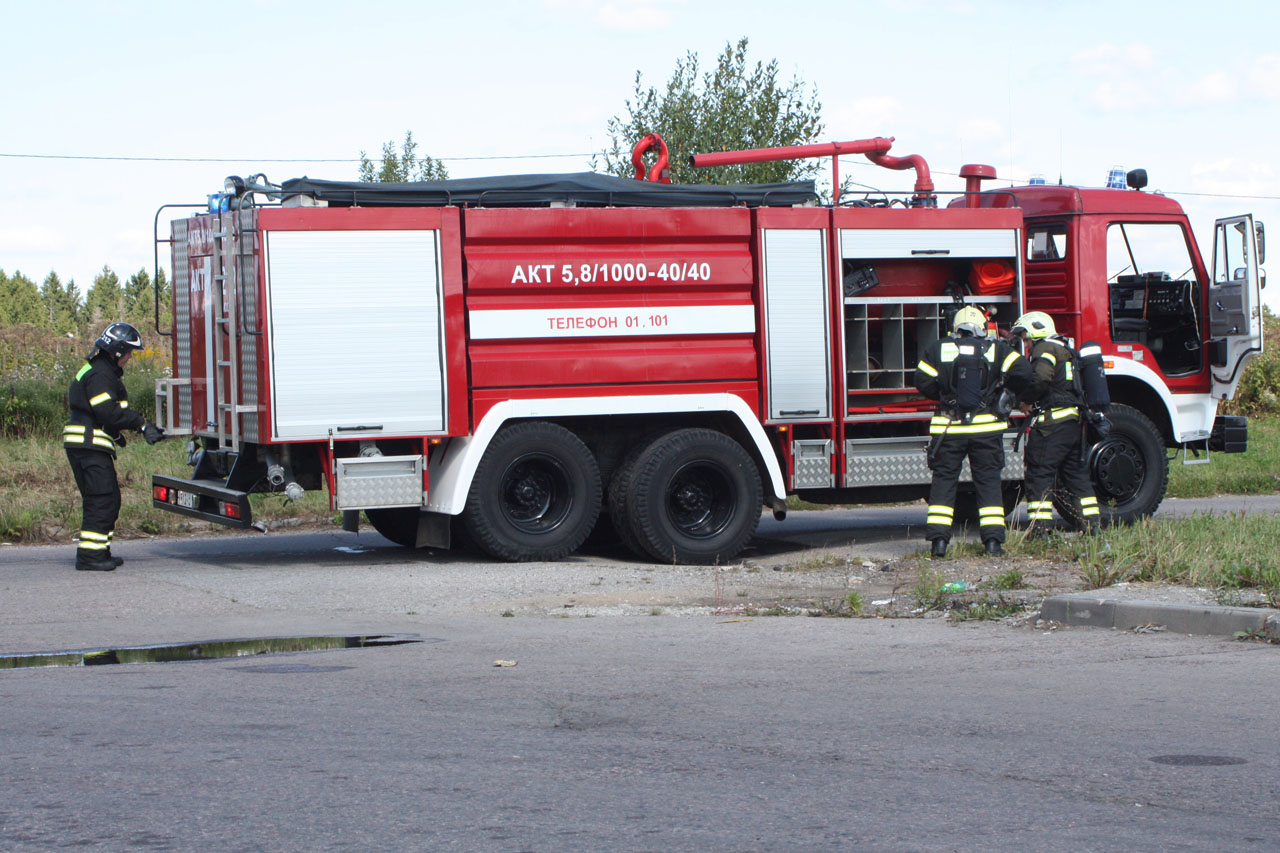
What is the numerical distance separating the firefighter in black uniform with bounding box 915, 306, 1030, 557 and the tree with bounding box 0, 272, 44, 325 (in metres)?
51.7

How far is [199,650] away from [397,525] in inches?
187

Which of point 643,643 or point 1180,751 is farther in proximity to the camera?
point 643,643

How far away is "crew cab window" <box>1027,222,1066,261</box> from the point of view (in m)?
12.5

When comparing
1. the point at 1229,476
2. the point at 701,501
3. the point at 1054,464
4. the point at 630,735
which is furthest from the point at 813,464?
the point at 1229,476

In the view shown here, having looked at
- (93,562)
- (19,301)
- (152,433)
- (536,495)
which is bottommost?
(93,562)

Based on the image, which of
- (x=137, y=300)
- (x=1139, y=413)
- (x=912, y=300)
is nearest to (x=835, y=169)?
(x=912, y=300)

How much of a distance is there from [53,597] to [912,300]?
663 centimetres

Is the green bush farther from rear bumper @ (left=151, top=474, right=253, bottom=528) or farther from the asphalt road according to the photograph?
the asphalt road

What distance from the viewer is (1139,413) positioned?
1266 centimetres

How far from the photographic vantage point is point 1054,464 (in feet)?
37.7

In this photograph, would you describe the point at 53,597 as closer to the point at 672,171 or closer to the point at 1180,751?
the point at 1180,751

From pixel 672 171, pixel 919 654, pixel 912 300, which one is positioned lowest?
pixel 919 654

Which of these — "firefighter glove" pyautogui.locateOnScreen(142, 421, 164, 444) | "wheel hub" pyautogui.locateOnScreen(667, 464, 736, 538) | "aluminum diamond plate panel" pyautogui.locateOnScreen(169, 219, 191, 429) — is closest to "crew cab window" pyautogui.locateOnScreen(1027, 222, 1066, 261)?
"wheel hub" pyautogui.locateOnScreen(667, 464, 736, 538)

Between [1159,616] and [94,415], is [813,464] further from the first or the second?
[94,415]
